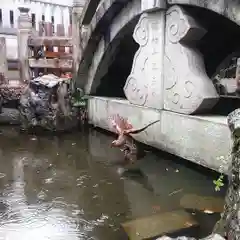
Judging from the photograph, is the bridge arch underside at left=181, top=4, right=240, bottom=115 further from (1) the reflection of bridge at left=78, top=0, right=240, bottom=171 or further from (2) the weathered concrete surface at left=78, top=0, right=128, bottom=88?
(2) the weathered concrete surface at left=78, top=0, right=128, bottom=88

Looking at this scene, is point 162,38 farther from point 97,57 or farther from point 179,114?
point 97,57

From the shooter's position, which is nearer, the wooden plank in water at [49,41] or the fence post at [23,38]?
the wooden plank in water at [49,41]

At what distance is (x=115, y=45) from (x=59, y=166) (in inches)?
159

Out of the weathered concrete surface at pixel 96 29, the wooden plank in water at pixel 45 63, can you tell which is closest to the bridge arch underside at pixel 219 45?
the weathered concrete surface at pixel 96 29

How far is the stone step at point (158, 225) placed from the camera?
3289 mm

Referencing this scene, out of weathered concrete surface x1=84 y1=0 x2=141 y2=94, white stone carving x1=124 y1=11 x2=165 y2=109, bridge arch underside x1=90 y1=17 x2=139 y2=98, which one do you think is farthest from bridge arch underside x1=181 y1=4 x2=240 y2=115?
bridge arch underside x1=90 y1=17 x2=139 y2=98

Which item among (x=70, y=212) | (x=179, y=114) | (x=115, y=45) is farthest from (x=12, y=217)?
(x=115, y=45)

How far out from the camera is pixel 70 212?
4.04 metres

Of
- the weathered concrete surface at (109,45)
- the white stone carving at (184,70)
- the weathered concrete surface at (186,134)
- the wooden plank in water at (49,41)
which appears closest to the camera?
the weathered concrete surface at (186,134)

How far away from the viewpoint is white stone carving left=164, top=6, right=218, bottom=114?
5730mm

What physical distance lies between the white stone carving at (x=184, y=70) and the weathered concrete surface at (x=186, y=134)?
271 millimetres

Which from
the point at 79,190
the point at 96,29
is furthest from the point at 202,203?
the point at 96,29

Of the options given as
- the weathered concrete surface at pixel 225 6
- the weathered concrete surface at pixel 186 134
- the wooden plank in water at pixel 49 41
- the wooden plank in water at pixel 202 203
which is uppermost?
the wooden plank in water at pixel 49 41

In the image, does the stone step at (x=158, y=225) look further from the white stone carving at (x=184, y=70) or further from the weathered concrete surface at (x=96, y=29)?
the weathered concrete surface at (x=96, y=29)
